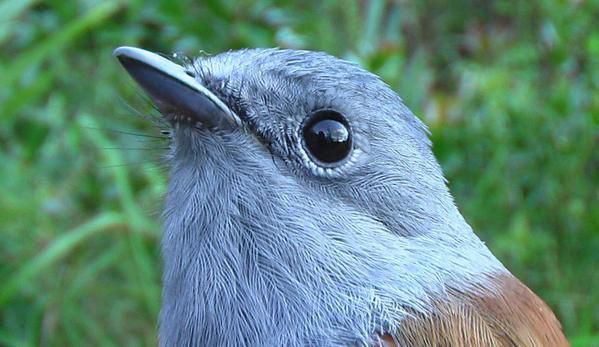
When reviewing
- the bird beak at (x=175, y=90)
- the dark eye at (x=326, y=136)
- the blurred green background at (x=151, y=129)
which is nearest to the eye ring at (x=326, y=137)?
the dark eye at (x=326, y=136)

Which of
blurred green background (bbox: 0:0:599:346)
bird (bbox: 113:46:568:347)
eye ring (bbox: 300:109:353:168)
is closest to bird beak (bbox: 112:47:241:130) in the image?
bird (bbox: 113:46:568:347)

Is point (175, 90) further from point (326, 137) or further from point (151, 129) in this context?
point (151, 129)

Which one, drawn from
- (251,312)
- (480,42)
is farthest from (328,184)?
(480,42)

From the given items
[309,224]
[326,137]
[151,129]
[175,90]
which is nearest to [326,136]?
[326,137]

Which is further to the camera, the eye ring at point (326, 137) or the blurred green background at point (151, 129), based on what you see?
the blurred green background at point (151, 129)

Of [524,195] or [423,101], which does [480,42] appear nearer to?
[423,101]

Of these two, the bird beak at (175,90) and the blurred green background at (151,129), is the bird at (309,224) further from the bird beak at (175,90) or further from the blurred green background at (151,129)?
the blurred green background at (151,129)
